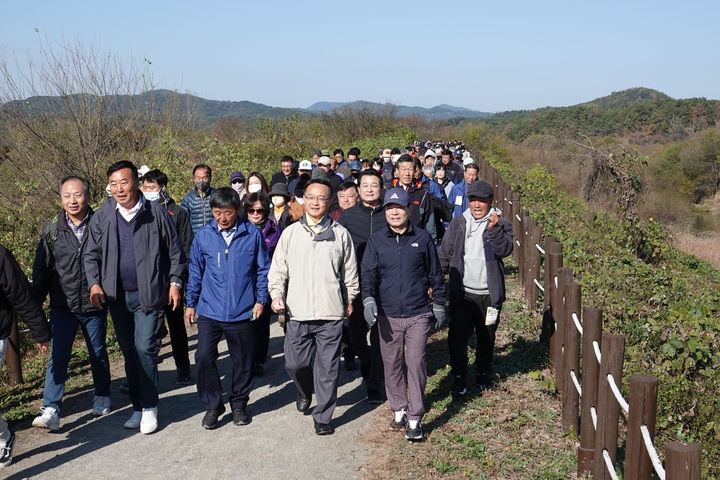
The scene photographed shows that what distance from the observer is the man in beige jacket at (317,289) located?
208 inches

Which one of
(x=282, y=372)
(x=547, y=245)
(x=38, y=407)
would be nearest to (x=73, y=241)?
(x=38, y=407)

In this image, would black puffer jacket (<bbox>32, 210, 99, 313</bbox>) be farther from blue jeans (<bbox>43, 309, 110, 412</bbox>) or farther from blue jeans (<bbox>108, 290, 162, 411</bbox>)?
blue jeans (<bbox>108, 290, 162, 411</bbox>)

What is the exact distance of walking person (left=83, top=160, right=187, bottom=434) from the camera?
536 cm

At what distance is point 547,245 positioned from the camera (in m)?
7.06

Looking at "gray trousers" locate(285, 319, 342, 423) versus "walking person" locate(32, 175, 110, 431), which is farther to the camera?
"walking person" locate(32, 175, 110, 431)

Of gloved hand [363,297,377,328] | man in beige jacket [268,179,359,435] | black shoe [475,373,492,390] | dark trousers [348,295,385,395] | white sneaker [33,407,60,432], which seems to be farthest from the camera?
black shoe [475,373,492,390]

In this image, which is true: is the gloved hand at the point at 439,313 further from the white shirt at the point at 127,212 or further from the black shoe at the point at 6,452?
the black shoe at the point at 6,452

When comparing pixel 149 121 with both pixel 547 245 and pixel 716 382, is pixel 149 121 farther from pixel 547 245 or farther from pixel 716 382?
pixel 716 382

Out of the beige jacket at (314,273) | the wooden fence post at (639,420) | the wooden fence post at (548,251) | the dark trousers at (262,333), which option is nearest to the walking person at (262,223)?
the dark trousers at (262,333)

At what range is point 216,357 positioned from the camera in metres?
5.50

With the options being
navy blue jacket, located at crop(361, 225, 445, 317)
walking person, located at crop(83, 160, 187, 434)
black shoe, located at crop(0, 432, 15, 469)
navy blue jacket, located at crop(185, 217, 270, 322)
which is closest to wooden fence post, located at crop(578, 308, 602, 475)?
navy blue jacket, located at crop(361, 225, 445, 317)

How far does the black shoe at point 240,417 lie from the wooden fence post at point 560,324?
265cm

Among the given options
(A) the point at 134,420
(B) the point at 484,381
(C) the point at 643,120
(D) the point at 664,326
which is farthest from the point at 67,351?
(C) the point at 643,120

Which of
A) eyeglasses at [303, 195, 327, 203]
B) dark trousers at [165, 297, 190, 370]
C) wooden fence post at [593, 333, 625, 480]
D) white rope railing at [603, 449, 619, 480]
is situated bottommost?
dark trousers at [165, 297, 190, 370]
